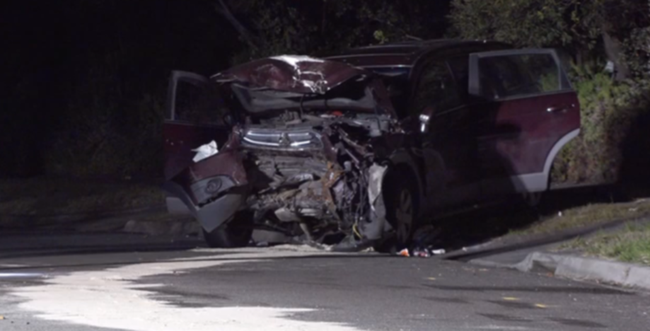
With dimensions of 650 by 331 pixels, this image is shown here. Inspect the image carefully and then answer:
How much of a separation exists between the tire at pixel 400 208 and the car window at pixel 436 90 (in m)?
0.73

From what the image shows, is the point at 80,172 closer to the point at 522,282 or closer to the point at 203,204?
the point at 203,204

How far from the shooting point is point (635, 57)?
1448 cm

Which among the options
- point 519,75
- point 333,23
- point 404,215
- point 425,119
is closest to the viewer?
point 404,215

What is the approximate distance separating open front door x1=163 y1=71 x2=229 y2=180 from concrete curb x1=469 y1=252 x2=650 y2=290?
10.1 feet

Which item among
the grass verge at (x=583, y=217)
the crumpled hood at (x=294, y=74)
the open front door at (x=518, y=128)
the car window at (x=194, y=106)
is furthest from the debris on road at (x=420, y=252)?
the car window at (x=194, y=106)

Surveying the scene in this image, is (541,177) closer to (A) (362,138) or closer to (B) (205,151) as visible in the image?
(A) (362,138)

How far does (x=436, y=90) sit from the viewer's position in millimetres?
11344

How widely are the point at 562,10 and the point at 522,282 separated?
6377mm

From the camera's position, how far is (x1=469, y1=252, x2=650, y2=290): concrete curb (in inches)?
331

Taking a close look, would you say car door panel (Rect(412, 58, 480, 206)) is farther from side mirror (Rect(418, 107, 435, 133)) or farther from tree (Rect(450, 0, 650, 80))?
tree (Rect(450, 0, 650, 80))

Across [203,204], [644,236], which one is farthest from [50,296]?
[644,236]

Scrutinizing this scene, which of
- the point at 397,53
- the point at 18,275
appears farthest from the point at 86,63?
the point at 18,275

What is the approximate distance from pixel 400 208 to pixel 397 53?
1.78 metres

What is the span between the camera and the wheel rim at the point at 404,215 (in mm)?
10617
